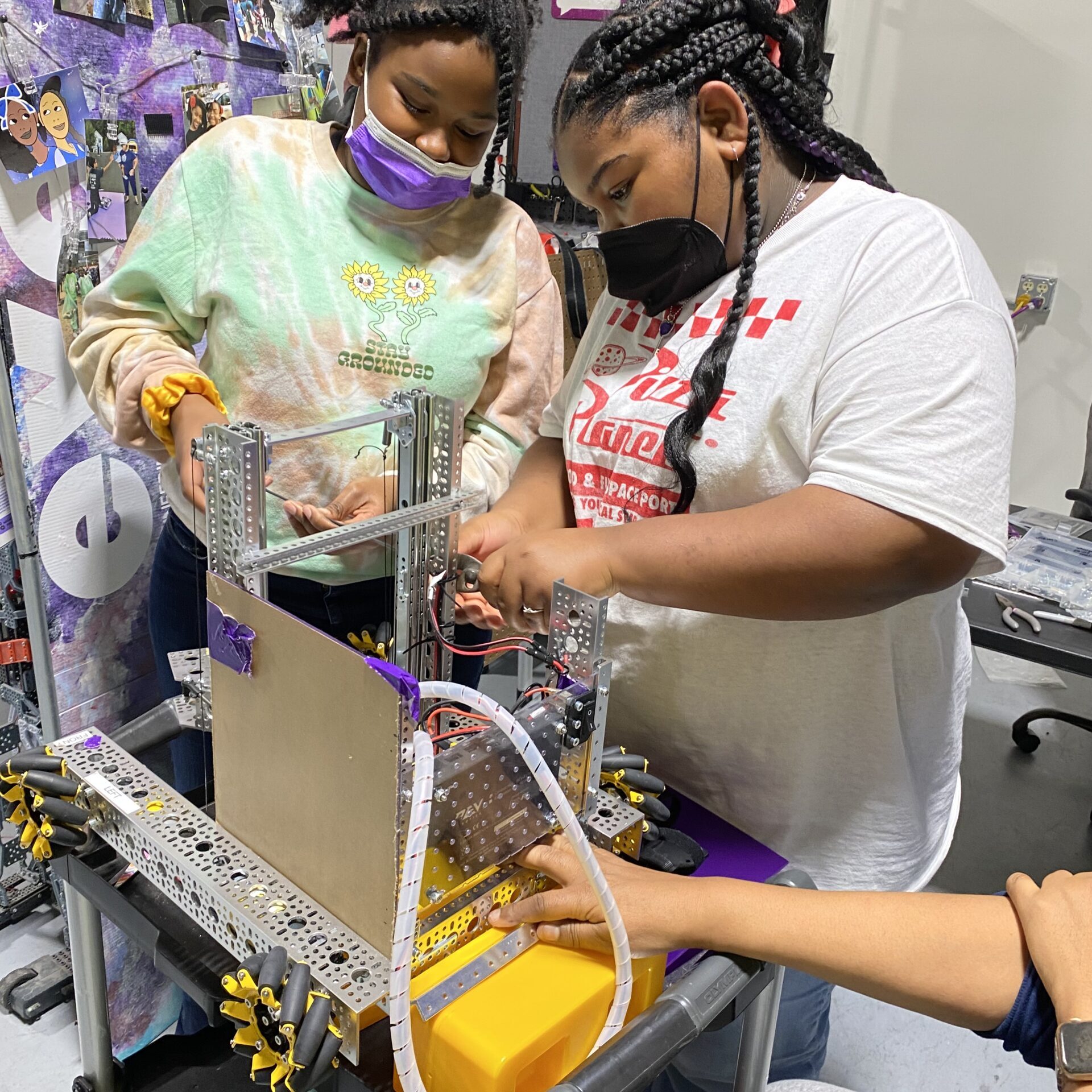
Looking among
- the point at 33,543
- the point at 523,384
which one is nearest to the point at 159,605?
the point at 33,543

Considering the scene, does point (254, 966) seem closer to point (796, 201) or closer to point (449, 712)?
point (449, 712)

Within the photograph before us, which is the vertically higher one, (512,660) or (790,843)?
(790,843)

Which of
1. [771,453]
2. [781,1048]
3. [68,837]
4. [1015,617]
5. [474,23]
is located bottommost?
[781,1048]

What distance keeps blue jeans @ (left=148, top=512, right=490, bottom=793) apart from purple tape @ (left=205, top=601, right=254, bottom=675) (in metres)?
0.48

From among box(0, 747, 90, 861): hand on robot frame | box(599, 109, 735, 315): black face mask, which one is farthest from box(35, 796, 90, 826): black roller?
box(599, 109, 735, 315): black face mask

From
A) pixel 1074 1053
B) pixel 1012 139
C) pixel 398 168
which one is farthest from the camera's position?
pixel 1012 139

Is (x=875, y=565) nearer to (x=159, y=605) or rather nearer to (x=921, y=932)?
(x=921, y=932)

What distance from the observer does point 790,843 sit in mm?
1107

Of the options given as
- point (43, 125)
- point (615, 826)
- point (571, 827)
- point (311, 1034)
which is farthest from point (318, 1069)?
point (43, 125)

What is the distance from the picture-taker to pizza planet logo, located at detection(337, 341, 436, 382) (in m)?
1.37

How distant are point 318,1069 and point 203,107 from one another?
155 centimetres

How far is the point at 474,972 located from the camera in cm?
83

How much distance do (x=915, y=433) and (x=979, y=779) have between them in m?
2.46

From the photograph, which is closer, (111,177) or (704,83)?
(704,83)
